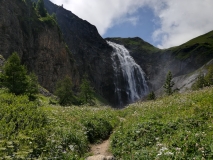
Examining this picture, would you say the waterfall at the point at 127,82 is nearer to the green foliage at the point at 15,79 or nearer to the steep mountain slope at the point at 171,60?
the steep mountain slope at the point at 171,60

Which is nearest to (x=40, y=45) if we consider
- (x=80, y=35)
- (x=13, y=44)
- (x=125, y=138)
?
(x=13, y=44)

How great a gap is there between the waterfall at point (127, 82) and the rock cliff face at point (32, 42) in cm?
3418

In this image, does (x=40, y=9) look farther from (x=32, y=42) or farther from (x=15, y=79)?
(x=15, y=79)

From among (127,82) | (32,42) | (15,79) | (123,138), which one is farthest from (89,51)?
(123,138)

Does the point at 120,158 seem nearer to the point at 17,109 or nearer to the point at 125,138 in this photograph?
the point at 125,138

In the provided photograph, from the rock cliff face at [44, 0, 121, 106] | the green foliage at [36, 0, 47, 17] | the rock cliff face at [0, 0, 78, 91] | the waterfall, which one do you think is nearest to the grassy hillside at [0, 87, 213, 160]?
the rock cliff face at [0, 0, 78, 91]

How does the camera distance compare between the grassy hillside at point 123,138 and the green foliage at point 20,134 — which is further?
the grassy hillside at point 123,138

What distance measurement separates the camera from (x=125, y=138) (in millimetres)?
9125

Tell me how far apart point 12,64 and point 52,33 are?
171 ft

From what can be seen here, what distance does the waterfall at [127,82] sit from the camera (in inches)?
3932

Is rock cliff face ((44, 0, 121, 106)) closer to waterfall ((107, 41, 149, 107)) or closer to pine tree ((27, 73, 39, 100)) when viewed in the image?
waterfall ((107, 41, 149, 107))

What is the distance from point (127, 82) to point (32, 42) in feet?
178

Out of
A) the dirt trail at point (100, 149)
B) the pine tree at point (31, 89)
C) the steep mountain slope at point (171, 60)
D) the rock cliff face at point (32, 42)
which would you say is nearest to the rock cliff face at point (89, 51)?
the steep mountain slope at point (171, 60)

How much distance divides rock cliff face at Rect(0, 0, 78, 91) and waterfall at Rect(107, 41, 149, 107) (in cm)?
3418
